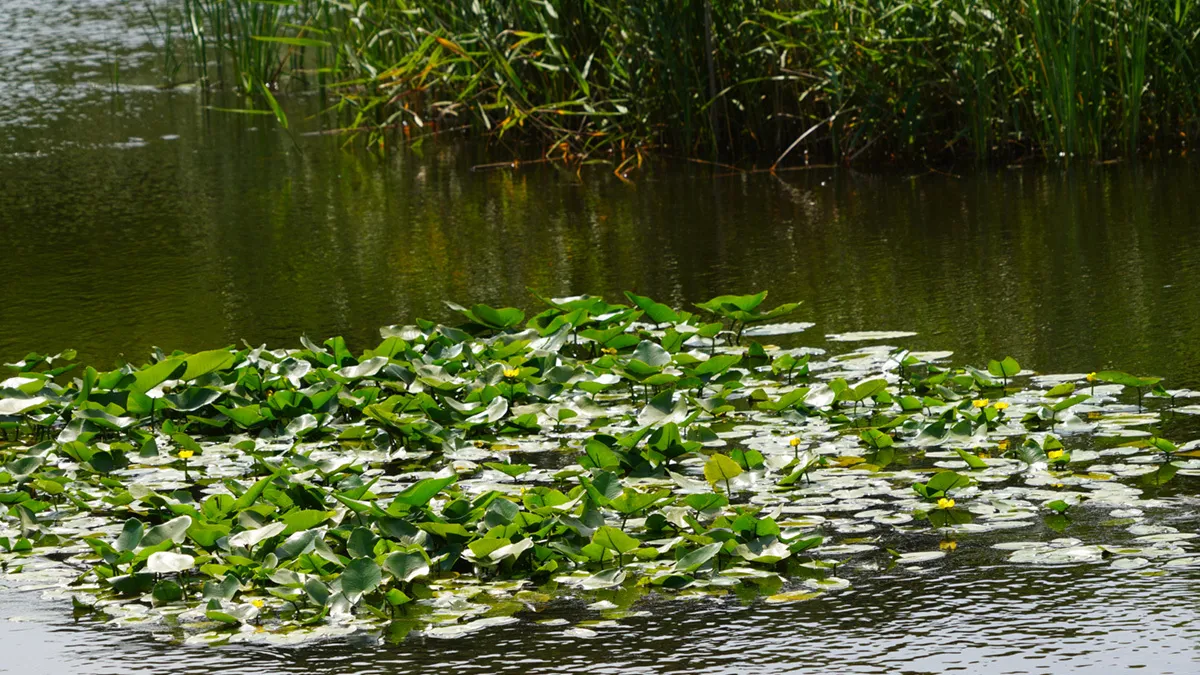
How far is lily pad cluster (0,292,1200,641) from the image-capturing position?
2.46m

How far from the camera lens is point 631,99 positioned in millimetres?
6926

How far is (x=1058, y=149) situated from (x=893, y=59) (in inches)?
30.9

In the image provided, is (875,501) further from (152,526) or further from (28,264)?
(28,264)

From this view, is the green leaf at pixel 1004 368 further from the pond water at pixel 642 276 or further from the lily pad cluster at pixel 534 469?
the pond water at pixel 642 276

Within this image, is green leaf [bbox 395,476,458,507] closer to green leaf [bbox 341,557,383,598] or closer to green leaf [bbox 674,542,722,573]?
green leaf [bbox 341,557,383,598]

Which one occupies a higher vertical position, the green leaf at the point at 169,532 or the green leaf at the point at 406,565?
the green leaf at the point at 169,532

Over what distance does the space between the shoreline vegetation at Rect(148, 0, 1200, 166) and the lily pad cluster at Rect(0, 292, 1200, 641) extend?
2.34 meters

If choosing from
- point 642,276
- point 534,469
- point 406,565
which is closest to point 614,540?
point 406,565

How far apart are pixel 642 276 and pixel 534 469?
205cm

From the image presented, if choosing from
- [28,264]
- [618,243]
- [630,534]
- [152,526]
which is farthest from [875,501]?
[28,264]

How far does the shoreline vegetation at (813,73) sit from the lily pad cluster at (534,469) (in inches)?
92.1

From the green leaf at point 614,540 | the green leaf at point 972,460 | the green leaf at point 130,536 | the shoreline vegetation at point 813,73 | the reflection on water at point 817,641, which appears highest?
the shoreline vegetation at point 813,73

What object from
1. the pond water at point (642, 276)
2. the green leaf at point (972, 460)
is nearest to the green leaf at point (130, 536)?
the pond water at point (642, 276)

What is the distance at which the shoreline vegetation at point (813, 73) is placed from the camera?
625 centimetres
